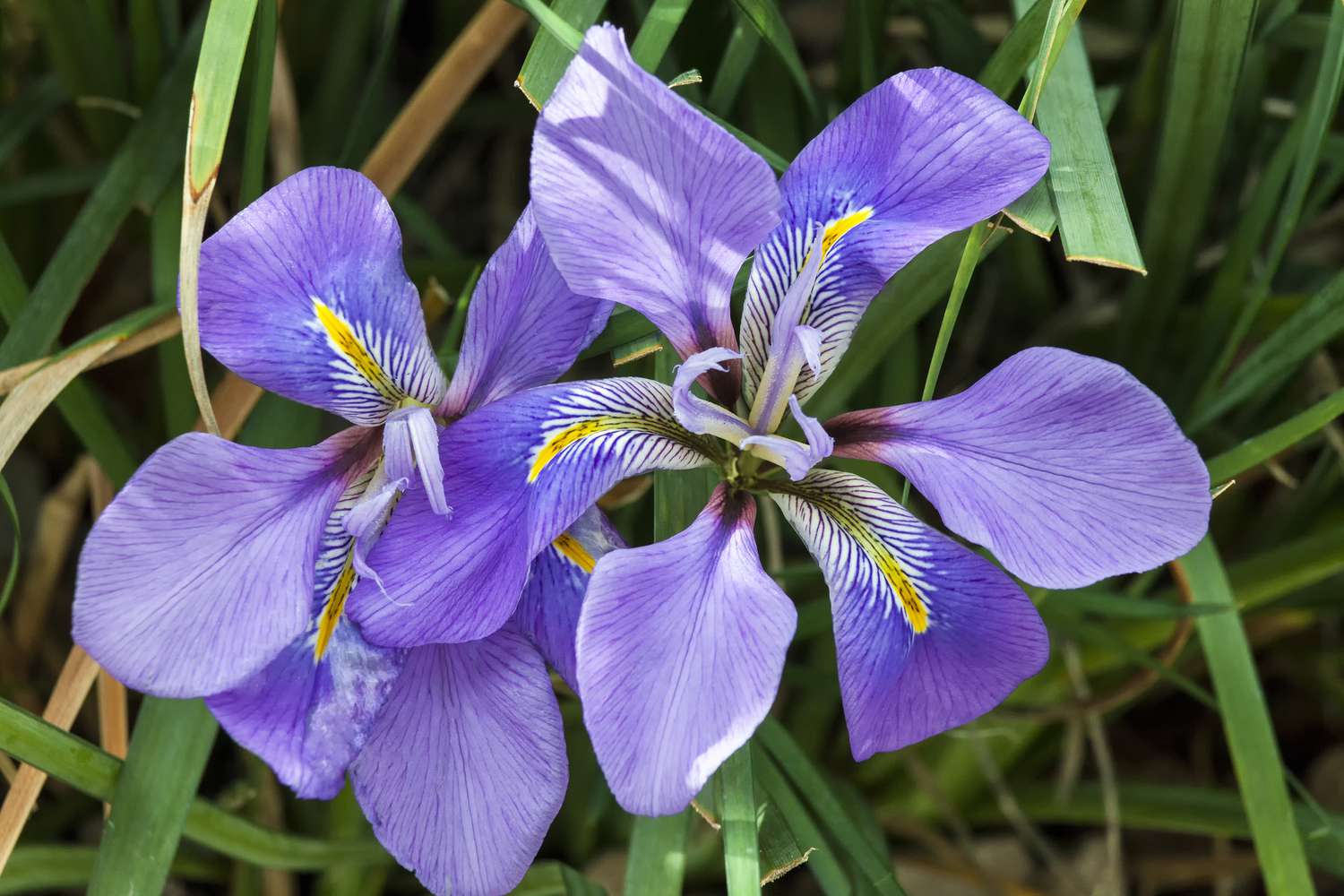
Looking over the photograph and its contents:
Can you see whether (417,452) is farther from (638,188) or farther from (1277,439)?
(1277,439)

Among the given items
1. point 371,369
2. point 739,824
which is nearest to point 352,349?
point 371,369

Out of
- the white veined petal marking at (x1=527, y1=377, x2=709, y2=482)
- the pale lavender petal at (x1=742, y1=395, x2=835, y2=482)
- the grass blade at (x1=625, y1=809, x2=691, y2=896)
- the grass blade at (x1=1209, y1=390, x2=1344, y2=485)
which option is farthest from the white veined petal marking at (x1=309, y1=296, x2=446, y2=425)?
the grass blade at (x1=1209, y1=390, x2=1344, y2=485)

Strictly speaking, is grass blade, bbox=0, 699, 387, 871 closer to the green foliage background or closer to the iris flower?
the green foliage background

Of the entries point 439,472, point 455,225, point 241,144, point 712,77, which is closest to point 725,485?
point 439,472

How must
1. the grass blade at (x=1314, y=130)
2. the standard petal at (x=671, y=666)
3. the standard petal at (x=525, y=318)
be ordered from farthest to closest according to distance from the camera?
1. the grass blade at (x=1314, y=130)
2. the standard petal at (x=525, y=318)
3. the standard petal at (x=671, y=666)

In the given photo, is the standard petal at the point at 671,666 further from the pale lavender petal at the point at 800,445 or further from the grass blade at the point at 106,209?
the grass blade at the point at 106,209

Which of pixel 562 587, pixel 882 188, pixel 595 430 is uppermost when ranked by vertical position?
pixel 882 188

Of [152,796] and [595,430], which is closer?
[595,430]

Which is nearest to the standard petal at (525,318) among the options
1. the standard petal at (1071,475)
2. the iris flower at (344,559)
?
the iris flower at (344,559)
